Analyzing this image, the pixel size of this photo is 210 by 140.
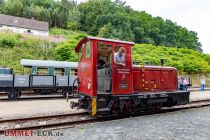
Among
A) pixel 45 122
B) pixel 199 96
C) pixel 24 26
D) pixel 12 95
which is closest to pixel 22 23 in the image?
pixel 24 26

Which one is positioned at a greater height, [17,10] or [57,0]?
[57,0]

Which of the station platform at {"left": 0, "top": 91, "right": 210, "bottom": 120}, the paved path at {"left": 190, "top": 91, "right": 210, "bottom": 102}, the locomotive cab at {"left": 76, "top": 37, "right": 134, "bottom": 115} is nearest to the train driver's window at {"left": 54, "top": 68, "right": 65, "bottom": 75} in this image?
the station platform at {"left": 0, "top": 91, "right": 210, "bottom": 120}

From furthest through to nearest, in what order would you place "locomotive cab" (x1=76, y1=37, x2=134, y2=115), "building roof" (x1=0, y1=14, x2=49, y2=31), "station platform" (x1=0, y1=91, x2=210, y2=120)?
→ "building roof" (x1=0, y1=14, x2=49, y2=31)
"station platform" (x1=0, y1=91, x2=210, y2=120)
"locomotive cab" (x1=76, y1=37, x2=134, y2=115)

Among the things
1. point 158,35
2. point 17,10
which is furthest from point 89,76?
point 17,10

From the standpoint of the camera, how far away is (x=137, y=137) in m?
7.21

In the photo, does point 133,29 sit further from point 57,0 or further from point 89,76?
point 89,76

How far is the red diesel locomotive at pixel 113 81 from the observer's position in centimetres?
940

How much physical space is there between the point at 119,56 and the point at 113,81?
1.11 m

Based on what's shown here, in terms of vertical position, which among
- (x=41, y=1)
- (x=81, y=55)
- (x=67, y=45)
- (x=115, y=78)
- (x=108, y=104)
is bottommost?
(x=108, y=104)

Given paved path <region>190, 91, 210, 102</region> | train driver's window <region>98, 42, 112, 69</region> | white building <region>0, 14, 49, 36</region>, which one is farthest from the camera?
white building <region>0, 14, 49, 36</region>

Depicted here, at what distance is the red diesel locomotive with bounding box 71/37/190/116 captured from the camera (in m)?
9.40

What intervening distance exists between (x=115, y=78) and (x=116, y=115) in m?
2.02

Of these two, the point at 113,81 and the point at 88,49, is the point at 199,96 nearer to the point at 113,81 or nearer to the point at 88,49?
the point at 113,81

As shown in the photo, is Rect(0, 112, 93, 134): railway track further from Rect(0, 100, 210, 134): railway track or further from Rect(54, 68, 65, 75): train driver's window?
Rect(54, 68, 65, 75): train driver's window
